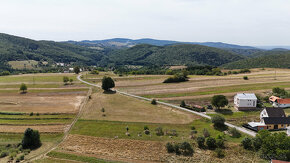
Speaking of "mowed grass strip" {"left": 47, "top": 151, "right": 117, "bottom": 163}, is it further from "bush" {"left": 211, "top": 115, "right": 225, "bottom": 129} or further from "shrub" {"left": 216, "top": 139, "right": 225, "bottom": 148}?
"bush" {"left": 211, "top": 115, "right": 225, "bottom": 129}

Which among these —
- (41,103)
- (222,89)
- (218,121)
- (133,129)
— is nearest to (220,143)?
(218,121)

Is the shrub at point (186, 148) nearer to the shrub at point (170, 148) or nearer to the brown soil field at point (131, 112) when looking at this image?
the shrub at point (170, 148)

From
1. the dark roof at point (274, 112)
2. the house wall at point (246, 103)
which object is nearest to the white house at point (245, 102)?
the house wall at point (246, 103)

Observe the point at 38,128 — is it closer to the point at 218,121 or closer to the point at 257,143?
the point at 218,121

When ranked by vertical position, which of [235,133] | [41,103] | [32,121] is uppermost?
[41,103]

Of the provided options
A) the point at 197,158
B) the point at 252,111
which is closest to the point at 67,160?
the point at 197,158

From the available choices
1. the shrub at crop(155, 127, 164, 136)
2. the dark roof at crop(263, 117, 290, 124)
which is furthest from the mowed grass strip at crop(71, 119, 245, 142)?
the dark roof at crop(263, 117, 290, 124)

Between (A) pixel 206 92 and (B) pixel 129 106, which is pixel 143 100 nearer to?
(B) pixel 129 106
